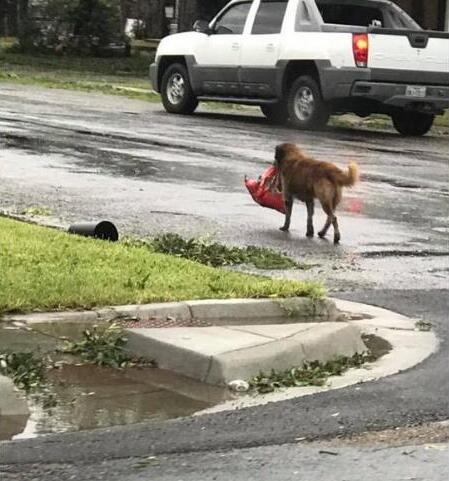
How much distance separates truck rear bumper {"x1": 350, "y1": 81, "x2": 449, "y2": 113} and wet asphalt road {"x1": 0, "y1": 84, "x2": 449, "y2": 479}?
2.08 feet

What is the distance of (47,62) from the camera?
3469 centimetres

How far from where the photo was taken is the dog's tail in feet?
30.8

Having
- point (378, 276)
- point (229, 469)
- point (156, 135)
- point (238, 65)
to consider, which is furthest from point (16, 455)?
point (238, 65)

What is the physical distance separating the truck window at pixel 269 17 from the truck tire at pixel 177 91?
5.99 ft

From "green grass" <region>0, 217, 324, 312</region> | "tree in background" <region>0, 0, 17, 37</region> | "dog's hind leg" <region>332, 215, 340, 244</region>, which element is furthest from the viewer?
"tree in background" <region>0, 0, 17, 37</region>

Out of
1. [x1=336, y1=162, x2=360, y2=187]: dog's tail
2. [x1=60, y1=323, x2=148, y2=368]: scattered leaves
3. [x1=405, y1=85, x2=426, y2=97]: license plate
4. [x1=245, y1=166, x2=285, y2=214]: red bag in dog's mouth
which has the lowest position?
[x1=60, y1=323, x2=148, y2=368]: scattered leaves

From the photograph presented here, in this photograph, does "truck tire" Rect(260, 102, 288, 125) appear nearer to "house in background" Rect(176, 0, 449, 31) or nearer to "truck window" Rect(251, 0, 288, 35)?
"truck window" Rect(251, 0, 288, 35)

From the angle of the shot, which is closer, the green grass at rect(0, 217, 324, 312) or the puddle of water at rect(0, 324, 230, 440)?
the puddle of water at rect(0, 324, 230, 440)

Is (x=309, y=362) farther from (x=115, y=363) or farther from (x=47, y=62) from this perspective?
(x=47, y=62)

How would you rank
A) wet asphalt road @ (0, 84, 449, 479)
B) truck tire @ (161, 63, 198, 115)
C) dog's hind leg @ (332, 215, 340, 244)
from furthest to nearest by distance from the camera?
truck tire @ (161, 63, 198, 115) → dog's hind leg @ (332, 215, 340, 244) → wet asphalt road @ (0, 84, 449, 479)

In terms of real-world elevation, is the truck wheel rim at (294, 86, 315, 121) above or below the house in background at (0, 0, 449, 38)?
below

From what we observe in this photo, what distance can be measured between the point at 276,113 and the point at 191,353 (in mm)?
15392

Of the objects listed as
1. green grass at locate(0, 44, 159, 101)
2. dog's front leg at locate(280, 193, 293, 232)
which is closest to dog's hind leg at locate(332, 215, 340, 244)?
dog's front leg at locate(280, 193, 293, 232)

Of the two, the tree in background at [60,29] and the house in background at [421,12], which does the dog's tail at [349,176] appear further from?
the tree in background at [60,29]
